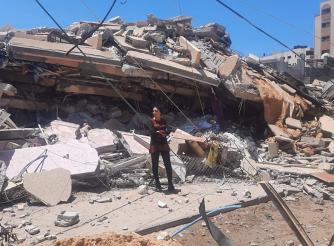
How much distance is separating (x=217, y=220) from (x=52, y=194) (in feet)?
8.51

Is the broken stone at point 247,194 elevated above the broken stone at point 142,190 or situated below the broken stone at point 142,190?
above

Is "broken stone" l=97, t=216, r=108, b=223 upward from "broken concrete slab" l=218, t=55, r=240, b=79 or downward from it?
downward

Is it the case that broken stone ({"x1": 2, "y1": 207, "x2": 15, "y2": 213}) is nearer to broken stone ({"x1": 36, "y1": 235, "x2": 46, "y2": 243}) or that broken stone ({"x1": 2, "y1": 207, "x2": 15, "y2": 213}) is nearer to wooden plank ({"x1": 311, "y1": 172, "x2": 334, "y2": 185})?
broken stone ({"x1": 36, "y1": 235, "x2": 46, "y2": 243})

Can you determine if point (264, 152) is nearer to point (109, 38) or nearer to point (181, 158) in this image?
point (181, 158)

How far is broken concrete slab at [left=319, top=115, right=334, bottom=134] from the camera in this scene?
1374 centimetres

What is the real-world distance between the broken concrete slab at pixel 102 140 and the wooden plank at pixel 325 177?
435cm

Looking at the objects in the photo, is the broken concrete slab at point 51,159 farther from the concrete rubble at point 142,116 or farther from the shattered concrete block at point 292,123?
the shattered concrete block at point 292,123

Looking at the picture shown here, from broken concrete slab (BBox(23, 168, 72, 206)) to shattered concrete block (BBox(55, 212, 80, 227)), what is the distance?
83cm

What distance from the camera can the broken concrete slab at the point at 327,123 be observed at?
1374cm

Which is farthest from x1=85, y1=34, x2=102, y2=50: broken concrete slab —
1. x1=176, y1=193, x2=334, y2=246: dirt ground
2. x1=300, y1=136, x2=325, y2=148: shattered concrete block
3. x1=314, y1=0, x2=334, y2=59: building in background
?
x1=314, y1=0, x2=334, y2=59: building in background

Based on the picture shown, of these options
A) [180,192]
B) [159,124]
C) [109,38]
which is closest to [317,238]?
[180,192]

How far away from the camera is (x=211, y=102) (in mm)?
13531

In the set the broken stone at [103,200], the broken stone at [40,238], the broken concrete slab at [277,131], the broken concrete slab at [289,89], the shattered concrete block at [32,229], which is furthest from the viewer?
the broken concrete slab at [289,89]

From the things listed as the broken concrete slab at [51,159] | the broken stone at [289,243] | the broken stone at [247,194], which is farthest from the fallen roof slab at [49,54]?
the broken stone at [289,243]
